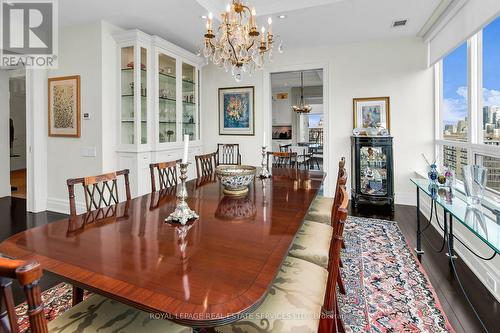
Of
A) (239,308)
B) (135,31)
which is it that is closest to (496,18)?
(239,308)

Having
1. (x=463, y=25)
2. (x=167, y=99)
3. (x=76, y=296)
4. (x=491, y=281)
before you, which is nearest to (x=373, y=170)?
(x=463, y=25)

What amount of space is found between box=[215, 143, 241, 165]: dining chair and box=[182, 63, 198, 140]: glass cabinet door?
22.3 inches

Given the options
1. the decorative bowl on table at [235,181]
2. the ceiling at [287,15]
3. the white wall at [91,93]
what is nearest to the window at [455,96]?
the ceiling at [287,15]

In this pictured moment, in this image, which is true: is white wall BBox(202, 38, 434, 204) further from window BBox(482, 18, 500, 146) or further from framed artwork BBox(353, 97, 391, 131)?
window BBox(482, 18, 500, 146)

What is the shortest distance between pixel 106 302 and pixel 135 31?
374 cm

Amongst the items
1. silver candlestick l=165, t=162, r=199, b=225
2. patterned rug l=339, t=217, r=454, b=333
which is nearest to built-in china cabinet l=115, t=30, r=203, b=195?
silver candlestick l=165, t=162, r=199, b=225

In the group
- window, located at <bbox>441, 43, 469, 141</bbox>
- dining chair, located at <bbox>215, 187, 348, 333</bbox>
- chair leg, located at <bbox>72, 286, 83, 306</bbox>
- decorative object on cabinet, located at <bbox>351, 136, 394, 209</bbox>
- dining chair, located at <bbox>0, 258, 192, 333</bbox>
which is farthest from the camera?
decorative object on cabinet, located at <bbox>351, 136, 394, 209</bbox>

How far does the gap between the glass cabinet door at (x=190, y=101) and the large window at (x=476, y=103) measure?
400 cm

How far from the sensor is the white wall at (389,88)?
4559 mm

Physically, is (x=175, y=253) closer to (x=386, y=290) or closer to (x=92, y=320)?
(x=92, y=320)

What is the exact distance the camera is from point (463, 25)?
306 centimetres

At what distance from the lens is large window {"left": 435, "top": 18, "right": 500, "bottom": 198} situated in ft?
8.70

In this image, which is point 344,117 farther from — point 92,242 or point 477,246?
point 92,242

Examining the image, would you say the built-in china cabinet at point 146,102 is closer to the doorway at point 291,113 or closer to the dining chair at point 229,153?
the dining chair at point 229,153
